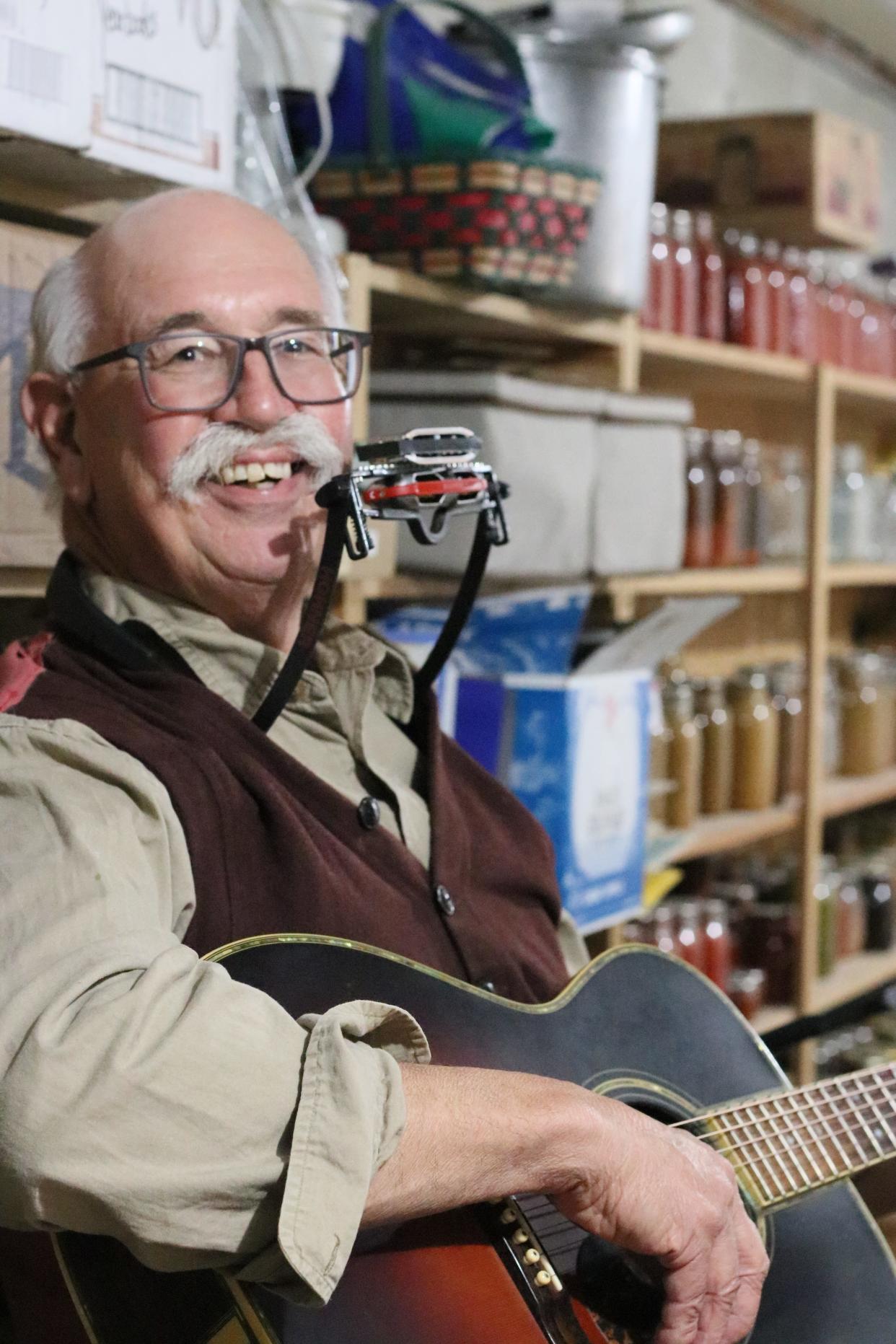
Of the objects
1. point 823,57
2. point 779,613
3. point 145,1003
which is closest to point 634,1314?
point 145,1003

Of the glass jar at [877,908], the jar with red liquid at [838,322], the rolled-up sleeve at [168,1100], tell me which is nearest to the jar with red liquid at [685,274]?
the jar with red liquid at [838,322]

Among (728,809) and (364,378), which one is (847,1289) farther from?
(728,809)

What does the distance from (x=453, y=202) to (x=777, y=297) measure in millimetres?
1132

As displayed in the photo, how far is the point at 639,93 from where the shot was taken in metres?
2.02

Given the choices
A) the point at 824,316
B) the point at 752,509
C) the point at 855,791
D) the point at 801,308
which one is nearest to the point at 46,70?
the point at 752,509

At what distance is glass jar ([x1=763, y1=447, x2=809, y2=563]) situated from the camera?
2760 mm

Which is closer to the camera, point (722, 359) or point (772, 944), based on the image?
point (722, 359)

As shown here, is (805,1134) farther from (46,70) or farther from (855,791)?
(855,791)

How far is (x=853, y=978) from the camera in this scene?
288 cm

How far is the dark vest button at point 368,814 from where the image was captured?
113 cm

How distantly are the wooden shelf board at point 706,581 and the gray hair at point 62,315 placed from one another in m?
1.04

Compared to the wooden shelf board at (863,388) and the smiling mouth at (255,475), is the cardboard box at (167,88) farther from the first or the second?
the wooden shelf board at (863,388)

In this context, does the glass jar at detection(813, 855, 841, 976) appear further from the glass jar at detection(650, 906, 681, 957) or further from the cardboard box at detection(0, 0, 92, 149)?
the cardboard box at detection(0, 0, 92, 149)

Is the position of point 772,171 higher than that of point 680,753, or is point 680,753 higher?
point 772,171
